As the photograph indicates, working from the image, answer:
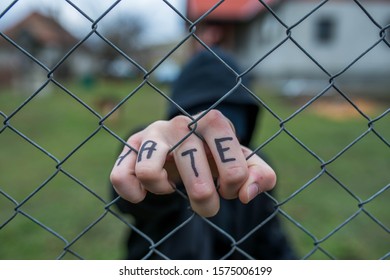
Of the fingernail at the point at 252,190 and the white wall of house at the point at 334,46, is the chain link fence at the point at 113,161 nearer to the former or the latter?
the fingernail at the point at 252,190

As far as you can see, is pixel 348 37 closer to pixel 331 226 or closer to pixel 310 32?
pixel 310 32

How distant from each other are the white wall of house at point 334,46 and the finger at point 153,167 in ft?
40.6

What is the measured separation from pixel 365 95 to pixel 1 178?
10.9 metres

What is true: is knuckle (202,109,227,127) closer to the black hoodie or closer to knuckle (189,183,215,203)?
knuckle (189,183,215,203)

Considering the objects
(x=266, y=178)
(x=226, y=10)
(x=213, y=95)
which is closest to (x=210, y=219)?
(x=213, y=95)

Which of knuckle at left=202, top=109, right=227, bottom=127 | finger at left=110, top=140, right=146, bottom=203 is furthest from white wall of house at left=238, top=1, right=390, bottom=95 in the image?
finger at left=110, top=140, right=146, bottom=203

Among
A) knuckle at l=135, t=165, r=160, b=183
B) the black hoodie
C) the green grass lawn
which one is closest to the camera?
knuckle at l=135, t=165, r=160, b=183

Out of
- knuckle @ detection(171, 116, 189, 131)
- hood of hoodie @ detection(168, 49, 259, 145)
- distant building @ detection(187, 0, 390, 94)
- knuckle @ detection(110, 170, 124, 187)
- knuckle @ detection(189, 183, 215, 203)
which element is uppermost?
distant building @ detection(187, 0, 390, 94)

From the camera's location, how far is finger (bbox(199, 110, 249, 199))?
0.73 meters

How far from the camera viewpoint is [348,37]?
43.4 feet

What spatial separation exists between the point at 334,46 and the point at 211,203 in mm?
14035

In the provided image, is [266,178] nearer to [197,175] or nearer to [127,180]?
[197,175]

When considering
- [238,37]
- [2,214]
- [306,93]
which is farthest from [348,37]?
[2,214]

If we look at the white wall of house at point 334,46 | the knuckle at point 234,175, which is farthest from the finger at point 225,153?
the white wall of house at point 334,46
